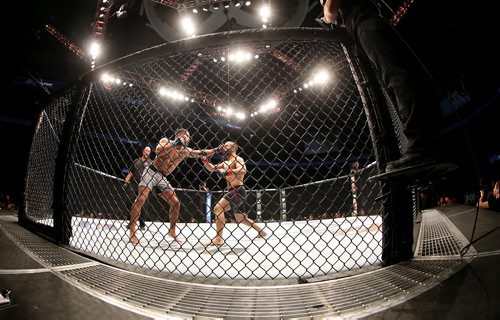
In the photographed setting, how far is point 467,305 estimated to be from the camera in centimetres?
62

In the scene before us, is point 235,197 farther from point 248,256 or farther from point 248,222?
point 248,256

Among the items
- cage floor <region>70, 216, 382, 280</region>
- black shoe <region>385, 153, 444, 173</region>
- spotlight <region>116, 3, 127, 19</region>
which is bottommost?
cage floor <region>70, 216, 382, 280</region>

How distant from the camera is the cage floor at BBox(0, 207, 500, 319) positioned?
66 cm

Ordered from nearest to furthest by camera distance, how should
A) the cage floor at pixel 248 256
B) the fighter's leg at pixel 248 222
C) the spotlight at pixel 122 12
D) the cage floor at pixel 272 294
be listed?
1. the cage floor at pixel 272 294
2. the cage floor at pixel 248 256
3. the fighter's leg at pixel 248 222
4. the spotlight at pixel 122 12

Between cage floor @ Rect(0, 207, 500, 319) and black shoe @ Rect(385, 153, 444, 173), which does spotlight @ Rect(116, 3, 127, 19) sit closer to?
cage floor @ Rect(0, 207, 500, 319)

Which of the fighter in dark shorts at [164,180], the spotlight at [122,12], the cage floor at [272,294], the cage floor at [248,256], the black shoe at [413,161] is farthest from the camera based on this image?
the spotlight at [122,12]

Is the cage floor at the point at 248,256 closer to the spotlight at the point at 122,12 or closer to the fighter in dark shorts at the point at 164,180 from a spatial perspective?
the fighter in dark shorts at the point at 164,180

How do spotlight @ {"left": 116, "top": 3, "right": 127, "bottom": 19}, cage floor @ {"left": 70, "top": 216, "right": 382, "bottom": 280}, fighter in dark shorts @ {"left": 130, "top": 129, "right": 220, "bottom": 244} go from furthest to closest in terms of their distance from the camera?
spotlight @ {"left": 116, "top": 3, "right": 127, "bottom": 19}
fighter in dark shorts @ {"left": 130, "top": 129, "right": 220, "bottom": 244}
cage floor @ {"left": 70, "top": 216, "right": 382, "bottom": 280}

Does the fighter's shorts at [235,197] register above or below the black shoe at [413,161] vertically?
below

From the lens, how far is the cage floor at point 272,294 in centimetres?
66

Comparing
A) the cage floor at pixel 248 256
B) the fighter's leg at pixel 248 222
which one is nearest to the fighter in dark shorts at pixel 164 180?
the cage floor at pixel 248 256

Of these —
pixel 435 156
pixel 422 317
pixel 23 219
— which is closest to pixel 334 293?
pixel 422 317

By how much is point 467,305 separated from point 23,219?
3473 millimetres

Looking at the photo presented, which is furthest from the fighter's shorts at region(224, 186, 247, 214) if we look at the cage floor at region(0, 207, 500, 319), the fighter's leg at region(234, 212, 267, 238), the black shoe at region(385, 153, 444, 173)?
the black shoe at region(385, 153, 444, 173)
